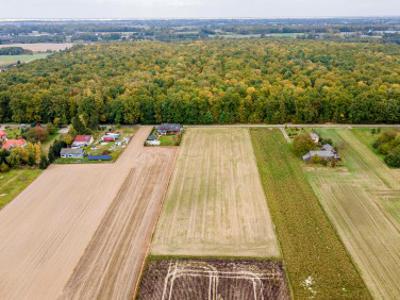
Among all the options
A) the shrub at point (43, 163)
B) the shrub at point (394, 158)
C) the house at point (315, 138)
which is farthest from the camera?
the house at point (315, 138)

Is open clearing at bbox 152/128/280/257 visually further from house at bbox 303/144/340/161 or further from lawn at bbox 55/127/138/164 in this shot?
lawn at bbox 55/127/138/164

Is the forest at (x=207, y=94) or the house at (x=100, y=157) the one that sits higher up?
the forest at (x=207, y=94)

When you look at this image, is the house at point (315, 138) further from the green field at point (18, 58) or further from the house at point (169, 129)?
the green field at point (18, 58)

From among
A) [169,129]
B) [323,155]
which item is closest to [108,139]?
[169,129]

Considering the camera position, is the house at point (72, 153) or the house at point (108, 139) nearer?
the house at point (72, 153)

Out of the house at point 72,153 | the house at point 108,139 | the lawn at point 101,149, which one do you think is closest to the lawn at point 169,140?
the lawn at point 101,149

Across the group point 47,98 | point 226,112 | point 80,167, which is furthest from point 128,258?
point 47,98
